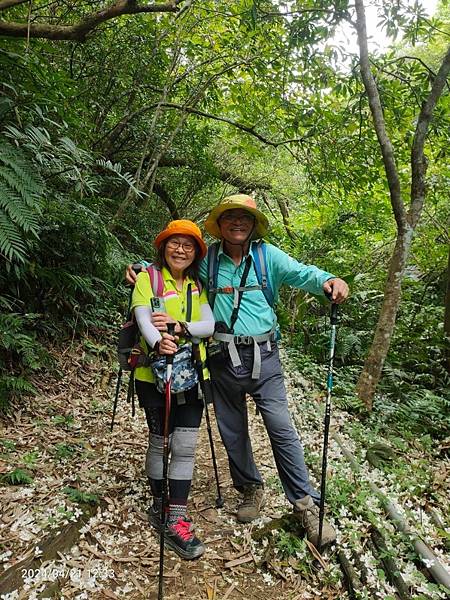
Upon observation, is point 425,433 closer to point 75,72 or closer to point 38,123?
point 38,123

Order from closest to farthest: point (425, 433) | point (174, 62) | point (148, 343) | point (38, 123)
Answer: point (148, 343) → point (38, 123) → point (425, 433) → point (174, 62)

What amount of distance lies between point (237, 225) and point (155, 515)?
2456mm

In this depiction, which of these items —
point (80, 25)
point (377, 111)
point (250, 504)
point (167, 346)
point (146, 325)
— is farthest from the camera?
point (377, 111)

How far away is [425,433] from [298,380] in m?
2.47

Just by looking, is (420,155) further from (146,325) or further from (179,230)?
(146,325)

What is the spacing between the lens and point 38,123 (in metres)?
4.96

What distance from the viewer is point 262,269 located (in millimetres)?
3586

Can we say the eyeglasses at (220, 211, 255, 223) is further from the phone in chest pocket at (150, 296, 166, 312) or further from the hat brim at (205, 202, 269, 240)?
the phone in chest pocket at (150, 296, 166, 312)

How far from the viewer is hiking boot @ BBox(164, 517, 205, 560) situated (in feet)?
11.0

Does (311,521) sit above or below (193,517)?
above

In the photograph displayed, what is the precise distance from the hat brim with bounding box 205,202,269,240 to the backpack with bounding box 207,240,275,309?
0.09m

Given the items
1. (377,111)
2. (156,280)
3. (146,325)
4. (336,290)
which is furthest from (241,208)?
(377,111)

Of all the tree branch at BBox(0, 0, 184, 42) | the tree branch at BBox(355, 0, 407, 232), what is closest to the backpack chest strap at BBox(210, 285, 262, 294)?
the tree branch at BBox(0, 0, 184, 42)

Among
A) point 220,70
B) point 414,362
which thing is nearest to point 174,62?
point 220,70
